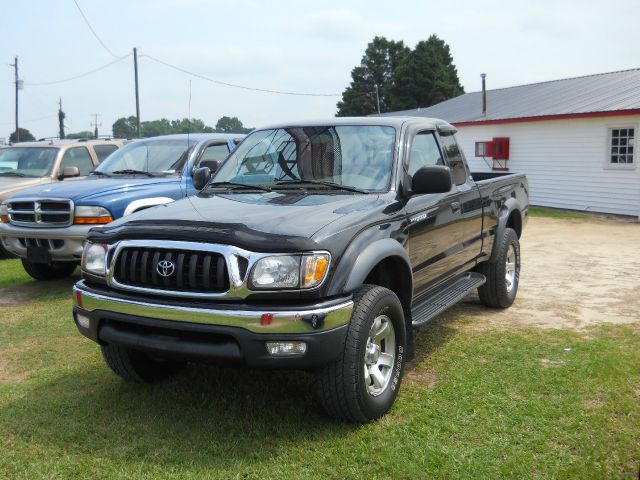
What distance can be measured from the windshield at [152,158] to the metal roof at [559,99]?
1177cm

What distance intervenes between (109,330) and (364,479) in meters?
1.70

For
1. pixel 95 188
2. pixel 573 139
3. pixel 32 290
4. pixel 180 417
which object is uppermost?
pixel 573 139

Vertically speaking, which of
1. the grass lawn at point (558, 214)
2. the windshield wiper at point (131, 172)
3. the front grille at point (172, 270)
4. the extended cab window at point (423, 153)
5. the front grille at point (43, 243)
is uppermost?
the extended cab window at point (423, 153)

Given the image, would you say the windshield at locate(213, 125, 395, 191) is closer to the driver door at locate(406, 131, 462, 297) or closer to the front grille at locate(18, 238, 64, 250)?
the driver door at locate(406, 131, 462, 297)

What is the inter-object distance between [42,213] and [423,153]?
4654 mm

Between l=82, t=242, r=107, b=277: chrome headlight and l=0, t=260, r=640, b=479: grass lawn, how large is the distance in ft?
2.97

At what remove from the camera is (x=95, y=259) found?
4.08 metres

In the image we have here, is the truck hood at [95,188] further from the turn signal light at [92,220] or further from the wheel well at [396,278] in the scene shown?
the wheel well at [396,278]

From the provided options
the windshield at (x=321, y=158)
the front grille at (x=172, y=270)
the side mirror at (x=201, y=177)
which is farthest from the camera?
the side mirror at (x=201, y=177)

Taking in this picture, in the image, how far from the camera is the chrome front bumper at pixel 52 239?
23.9 ft

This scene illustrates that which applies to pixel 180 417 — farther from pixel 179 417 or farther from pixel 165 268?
pixel 165 268

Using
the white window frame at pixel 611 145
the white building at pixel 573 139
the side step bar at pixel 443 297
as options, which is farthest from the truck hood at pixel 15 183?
the white window frame at pixel 611 145

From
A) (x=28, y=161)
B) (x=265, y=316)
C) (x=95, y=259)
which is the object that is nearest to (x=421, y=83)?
(x=28, y=161)

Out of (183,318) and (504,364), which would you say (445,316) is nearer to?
(504,364)
